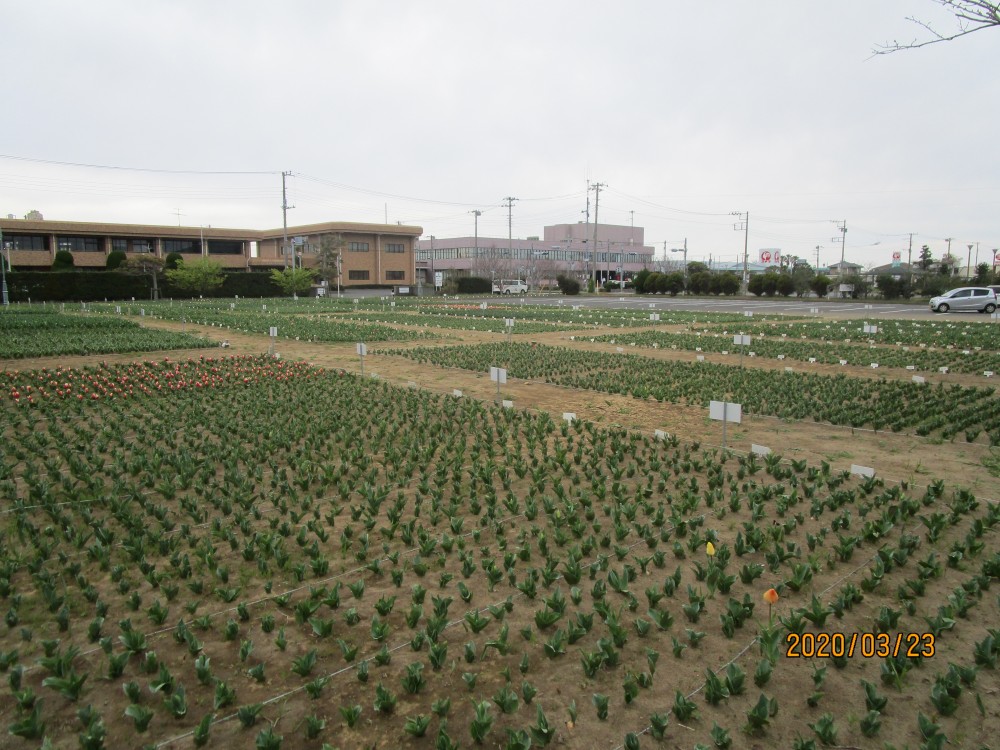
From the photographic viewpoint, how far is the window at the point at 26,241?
55200 mm

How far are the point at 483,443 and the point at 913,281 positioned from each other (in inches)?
2196

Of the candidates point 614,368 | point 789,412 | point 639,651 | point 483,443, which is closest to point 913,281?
point 614,368

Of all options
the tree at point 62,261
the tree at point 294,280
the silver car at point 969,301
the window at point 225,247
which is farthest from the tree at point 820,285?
the tree at point 62,261

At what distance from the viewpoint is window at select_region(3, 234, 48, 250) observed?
55200 mm

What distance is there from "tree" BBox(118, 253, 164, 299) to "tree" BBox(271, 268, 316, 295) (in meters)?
9.45

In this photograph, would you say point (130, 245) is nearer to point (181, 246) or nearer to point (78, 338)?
point (181, 246)

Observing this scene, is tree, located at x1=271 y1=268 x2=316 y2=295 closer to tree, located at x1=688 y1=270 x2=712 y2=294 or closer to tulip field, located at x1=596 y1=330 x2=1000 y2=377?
tree, located at x1=688 y1=270 x2=712 y2=294

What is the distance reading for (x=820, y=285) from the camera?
57.3 meters

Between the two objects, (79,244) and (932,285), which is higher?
(79,244)

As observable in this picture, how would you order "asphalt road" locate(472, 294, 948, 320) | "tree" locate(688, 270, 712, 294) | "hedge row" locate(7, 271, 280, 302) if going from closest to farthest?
1. "asphalt road" locate(472, 294, 948, 320)
2. "hedge row" locate(7, 271, 280, 302)
3. "tree" locate(688, 270, 712, 294)

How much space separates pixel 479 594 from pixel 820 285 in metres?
60.5

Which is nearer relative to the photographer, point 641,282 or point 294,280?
point 294,280

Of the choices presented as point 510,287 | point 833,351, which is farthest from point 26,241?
point 833,351

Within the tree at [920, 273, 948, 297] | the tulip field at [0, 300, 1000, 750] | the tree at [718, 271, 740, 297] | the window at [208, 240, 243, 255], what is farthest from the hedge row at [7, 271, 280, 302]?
the tree at [920, 273, 948, 297]
